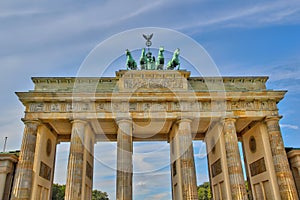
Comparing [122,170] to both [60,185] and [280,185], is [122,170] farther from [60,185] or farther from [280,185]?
[60,185]

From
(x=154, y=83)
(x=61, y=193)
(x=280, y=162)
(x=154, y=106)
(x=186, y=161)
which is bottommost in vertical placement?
(x=280, y=162)

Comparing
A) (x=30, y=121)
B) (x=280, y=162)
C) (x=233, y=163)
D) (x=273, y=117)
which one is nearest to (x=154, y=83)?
(x=233, y=163)

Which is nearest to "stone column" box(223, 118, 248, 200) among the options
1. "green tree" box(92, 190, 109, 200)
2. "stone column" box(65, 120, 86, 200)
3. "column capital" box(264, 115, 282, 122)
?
"column capital" box(264, 115, 282, 122)

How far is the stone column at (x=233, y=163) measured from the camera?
67.2 ft

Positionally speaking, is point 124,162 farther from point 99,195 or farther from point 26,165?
point 99,195

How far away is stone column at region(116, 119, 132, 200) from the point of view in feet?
65.0

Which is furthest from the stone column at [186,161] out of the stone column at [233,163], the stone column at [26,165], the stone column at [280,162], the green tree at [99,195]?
the green tree at [99,195]

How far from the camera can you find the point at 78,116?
22.4m

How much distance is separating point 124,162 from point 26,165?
7.96 metres

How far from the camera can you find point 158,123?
24438mm

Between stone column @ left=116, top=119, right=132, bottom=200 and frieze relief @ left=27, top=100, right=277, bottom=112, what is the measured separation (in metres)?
1.59

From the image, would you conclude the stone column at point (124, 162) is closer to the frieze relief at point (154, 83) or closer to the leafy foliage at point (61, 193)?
the frieze relief at point (154, 83)

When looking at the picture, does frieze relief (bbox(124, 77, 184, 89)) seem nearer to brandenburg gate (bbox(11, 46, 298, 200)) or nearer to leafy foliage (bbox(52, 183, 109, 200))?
brandenburg gate (bbox(11, 46, 298, 200))

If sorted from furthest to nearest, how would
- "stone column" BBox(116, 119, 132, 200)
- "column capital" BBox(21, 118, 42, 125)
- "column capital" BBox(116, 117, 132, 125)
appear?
"column capital" BBox(116, 117, 132, 125) → "column capital" BBox(21, 118, 42, 125) → "stone column" BBox(116, 119, 132, 200)
